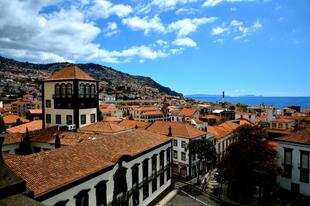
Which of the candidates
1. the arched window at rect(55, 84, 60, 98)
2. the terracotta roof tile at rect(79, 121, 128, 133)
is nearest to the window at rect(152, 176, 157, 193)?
the terracotta roof tile at rect(79, 121, 128, 133)

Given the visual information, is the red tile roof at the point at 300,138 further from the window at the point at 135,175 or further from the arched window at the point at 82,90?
the arched window at the point at 82,90

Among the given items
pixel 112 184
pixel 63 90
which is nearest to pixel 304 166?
pixel 112 184

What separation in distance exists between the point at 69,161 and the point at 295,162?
2556 centimetres

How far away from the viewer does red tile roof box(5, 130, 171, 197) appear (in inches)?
613

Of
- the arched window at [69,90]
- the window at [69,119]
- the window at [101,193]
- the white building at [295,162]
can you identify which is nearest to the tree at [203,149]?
the white building at [295,162]

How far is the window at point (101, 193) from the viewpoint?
63.0 ft

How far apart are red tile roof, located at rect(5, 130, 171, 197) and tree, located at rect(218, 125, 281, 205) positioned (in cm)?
1093

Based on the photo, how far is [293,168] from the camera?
96.1 feet

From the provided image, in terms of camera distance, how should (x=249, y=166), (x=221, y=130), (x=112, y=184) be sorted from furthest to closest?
1. (x=221, y=130)
2. (x=249, y=166)
3. (x=112, y=184)

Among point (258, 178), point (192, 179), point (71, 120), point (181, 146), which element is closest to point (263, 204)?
point (258, 178)

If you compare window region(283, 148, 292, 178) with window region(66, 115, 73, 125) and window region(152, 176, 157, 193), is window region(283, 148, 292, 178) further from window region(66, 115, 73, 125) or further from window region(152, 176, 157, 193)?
window region(66, 115, 73, 125)

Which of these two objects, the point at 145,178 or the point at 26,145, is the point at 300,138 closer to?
the point at 145,178

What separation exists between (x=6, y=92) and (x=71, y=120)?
18297 centimetres

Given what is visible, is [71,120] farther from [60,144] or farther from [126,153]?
[126,153]
